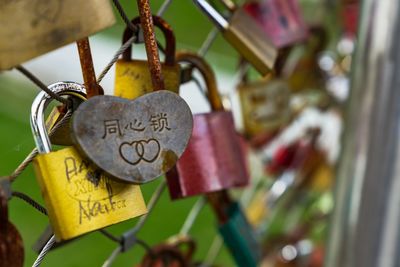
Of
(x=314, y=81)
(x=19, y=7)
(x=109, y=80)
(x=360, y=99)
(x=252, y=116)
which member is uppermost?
(x=19, y=7)

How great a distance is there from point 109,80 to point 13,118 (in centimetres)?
15

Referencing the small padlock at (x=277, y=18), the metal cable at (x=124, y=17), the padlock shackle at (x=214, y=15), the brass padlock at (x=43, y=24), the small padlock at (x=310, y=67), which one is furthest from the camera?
the small padlock at (x=310, y=67)

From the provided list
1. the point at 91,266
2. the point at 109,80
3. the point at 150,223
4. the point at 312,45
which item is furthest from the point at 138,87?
the point at 312,45

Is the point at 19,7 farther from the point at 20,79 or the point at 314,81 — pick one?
the point at 314,81

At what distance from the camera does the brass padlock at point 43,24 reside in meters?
0.36

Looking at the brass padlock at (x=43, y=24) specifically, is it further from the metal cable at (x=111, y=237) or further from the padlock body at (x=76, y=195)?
the metal cable at (x=111, y=237)

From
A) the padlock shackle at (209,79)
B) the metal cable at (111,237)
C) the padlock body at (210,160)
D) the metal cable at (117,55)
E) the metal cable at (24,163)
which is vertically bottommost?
the metal cable at (111,237)

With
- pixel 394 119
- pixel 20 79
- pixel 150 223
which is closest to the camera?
pixel 394 119

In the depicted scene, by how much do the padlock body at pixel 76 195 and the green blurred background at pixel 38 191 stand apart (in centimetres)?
7

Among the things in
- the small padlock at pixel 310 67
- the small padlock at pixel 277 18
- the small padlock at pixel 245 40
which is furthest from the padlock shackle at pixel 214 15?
the small padlock at pixel 310 67

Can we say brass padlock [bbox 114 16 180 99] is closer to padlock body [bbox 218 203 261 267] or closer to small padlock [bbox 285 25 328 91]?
padlock body [bbox 218 203 261 267]

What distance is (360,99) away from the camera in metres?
0.62

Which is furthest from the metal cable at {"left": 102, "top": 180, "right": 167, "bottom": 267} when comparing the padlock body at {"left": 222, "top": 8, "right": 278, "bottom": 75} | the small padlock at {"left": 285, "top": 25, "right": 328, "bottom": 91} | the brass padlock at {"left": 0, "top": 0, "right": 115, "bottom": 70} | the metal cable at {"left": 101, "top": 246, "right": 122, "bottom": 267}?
the small padlock at {"left": 285, "top": 25, "right": 328, "bottom": 91}

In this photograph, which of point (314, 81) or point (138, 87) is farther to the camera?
point (314, 81)
